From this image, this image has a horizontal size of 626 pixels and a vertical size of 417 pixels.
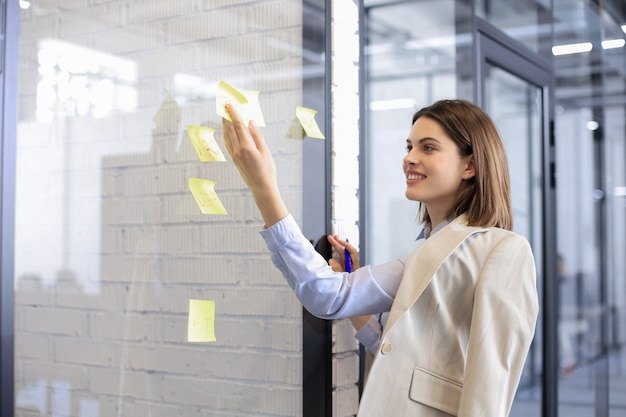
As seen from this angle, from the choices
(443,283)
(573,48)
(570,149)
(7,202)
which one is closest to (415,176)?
(443,283)

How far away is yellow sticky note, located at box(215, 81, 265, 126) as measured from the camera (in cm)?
184

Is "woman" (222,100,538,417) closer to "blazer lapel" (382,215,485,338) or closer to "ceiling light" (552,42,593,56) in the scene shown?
"blazer lapel" (382,215,485,338)

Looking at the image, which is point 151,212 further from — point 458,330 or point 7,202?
point 458,330

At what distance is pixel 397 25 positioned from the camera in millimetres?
5578

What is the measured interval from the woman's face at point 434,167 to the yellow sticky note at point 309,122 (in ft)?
0.88

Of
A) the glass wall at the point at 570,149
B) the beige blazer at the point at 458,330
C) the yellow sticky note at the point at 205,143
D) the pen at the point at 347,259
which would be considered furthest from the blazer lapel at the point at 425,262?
the glass wall at the point at 570,149

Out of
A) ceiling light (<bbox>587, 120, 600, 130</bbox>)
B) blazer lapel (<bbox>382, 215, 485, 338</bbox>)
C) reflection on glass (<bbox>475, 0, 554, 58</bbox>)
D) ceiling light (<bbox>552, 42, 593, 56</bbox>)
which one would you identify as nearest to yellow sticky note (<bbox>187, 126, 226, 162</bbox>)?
blazer lapel (<bbox>382, 215, 485, 338</bbox>)

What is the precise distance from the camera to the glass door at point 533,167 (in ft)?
11.5

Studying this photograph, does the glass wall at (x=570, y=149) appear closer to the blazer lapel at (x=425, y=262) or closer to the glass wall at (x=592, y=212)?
the glass wall at (x=592, y=212)

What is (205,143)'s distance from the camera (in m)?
1.84

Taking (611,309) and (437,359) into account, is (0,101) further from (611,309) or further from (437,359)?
(611,309)

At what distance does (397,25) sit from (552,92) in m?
2.06

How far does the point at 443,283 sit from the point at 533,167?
85.1 inches

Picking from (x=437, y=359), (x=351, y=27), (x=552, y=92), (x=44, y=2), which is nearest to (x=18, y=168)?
(x=44, y=2)
